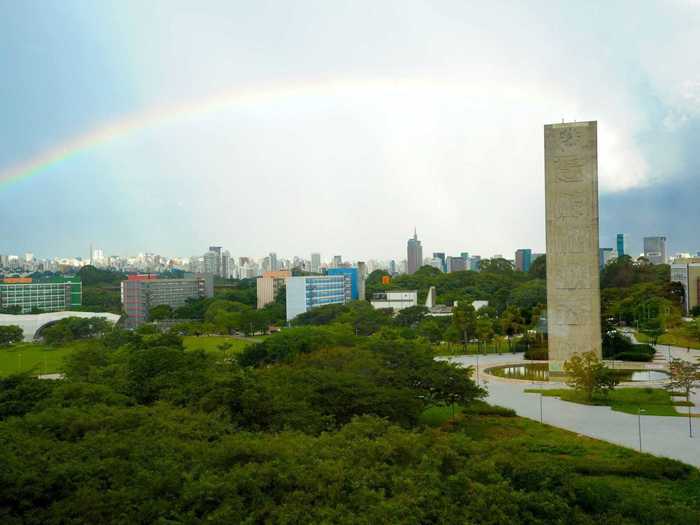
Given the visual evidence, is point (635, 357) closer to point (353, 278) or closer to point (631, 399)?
point (631, 399)

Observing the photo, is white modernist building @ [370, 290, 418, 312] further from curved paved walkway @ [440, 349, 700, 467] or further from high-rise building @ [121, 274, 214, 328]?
curved paved walkway @ [440, 349, 700, 467]

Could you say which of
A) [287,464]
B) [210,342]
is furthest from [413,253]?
[287,464]

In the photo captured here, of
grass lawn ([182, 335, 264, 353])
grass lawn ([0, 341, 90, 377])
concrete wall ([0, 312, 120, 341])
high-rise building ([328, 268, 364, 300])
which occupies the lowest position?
grass lawn ([0, 341, 90, 377])

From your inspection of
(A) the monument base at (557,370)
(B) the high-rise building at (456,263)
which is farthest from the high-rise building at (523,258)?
(A) the monument base at (557,370)

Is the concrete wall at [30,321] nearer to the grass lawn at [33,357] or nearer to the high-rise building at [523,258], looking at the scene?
the grass lawn at [33,357]

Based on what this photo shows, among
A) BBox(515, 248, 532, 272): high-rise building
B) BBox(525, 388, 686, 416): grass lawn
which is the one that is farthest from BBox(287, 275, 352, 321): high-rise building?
BBox(515, 248, 532, 272): high-rise building

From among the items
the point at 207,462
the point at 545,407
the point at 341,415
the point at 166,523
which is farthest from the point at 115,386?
the point at 545,407
